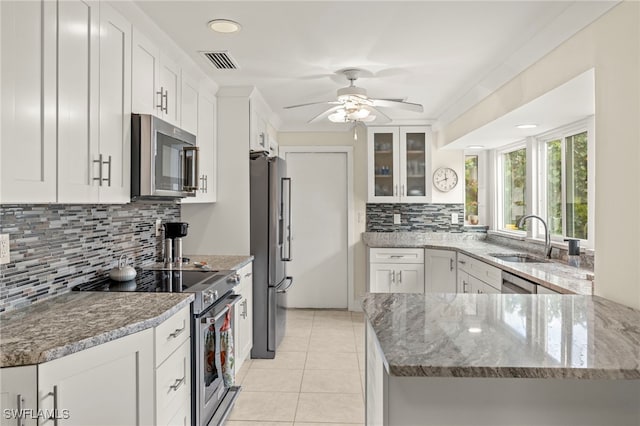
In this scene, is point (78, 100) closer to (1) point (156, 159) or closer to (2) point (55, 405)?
(1) point (156, 159)

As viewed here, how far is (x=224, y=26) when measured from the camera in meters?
2.29

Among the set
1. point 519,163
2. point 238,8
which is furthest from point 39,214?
point 519,163

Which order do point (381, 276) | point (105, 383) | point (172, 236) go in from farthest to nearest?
point (381, 276)
point (172, 236)
point (105, 383)

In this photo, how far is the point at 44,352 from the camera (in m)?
1.23

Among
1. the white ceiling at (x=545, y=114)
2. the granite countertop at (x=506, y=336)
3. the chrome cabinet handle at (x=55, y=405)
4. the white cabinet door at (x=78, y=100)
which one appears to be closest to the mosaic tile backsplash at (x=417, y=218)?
the white ceiling at (x=545, y=114)

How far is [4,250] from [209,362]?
1137 millimetres

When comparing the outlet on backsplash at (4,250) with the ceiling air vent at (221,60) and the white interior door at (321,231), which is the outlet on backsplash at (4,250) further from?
the white interior door at (321,231)

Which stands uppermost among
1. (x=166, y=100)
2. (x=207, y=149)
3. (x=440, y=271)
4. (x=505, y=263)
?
(x=166, y=100)

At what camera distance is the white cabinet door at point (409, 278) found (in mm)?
4484

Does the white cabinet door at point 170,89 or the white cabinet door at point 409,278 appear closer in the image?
the white cabinet door at point 170,89

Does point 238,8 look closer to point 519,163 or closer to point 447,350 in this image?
point 447,350

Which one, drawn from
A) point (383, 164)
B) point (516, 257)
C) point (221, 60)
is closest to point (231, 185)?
point (221, 60)

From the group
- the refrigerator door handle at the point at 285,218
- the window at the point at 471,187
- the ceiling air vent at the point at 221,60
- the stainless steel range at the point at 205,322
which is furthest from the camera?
the window at the point at 471,187

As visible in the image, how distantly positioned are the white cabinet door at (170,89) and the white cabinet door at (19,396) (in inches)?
65.4
